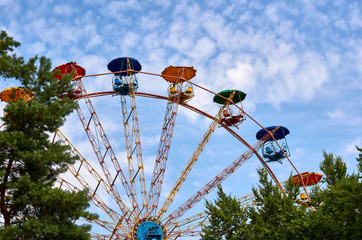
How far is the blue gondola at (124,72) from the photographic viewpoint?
2702 centimetres

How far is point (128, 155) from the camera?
85.1 feet

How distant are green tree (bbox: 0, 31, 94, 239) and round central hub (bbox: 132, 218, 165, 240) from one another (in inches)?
401

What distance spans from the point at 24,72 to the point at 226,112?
16.6 metres

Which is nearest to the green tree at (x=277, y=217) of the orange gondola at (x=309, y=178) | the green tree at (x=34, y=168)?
the green tree at (x=34, y=168)

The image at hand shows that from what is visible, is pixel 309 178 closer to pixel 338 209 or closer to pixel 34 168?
pixel 338 209

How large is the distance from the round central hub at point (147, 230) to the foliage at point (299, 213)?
4194 millimetres

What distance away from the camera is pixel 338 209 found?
18.7m

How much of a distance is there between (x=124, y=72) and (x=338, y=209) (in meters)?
16.4

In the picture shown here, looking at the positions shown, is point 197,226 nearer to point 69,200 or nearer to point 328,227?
point 328,227

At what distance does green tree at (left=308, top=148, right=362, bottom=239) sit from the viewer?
17.5 metres

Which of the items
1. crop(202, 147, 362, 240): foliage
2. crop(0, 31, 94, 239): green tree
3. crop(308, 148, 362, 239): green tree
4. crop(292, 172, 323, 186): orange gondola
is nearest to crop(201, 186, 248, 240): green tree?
crop(202, 147, 362, 240): foliage

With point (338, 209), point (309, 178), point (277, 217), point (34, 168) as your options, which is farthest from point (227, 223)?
point (309, 178)

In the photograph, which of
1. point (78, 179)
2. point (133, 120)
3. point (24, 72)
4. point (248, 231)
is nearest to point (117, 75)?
point (133, 120)

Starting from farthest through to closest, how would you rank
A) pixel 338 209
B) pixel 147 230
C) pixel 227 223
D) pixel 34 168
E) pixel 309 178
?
pixel 309 178 → pixel 147 230 → pixel 227 223 → pixel 338 209 → pixel 34 168
